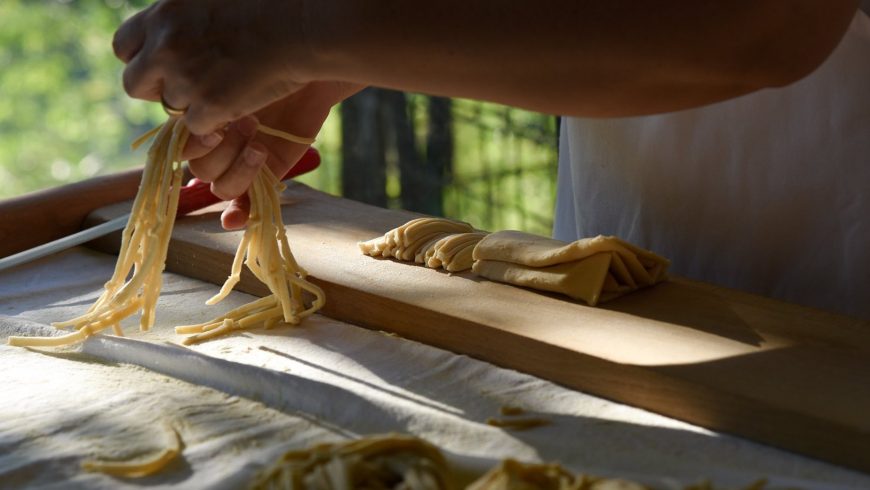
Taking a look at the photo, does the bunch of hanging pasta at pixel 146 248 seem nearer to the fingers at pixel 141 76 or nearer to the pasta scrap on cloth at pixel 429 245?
the fingers at pixel 141 76

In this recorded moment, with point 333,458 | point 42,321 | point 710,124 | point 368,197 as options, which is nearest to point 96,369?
point 42,321

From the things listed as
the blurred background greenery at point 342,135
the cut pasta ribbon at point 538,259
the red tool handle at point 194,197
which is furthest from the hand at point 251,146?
the blurred background greenery at point 342,135

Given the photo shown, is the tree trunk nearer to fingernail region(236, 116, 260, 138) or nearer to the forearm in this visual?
fingernail region(236, 116, 260, 138)

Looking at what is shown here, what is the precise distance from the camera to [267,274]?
1.71 metres

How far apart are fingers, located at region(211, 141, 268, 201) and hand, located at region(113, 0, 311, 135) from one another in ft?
0.67

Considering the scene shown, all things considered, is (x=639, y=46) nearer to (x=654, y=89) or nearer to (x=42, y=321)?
(x=654, y=89)

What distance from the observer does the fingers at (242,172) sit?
1.72 m

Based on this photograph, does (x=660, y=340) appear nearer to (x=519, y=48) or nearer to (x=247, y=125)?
(x=519, y=48)

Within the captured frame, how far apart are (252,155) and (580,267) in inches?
21.8

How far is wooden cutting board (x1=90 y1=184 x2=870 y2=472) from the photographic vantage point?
4.11ft

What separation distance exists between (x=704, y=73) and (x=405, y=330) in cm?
63

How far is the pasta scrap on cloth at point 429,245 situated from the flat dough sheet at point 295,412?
219mm

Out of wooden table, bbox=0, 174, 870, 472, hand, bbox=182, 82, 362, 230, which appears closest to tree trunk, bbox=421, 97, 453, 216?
wooden table, bbox=0, 174, 870, 472

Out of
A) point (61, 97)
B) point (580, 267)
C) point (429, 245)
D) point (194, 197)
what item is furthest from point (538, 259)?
point (61, 97)
